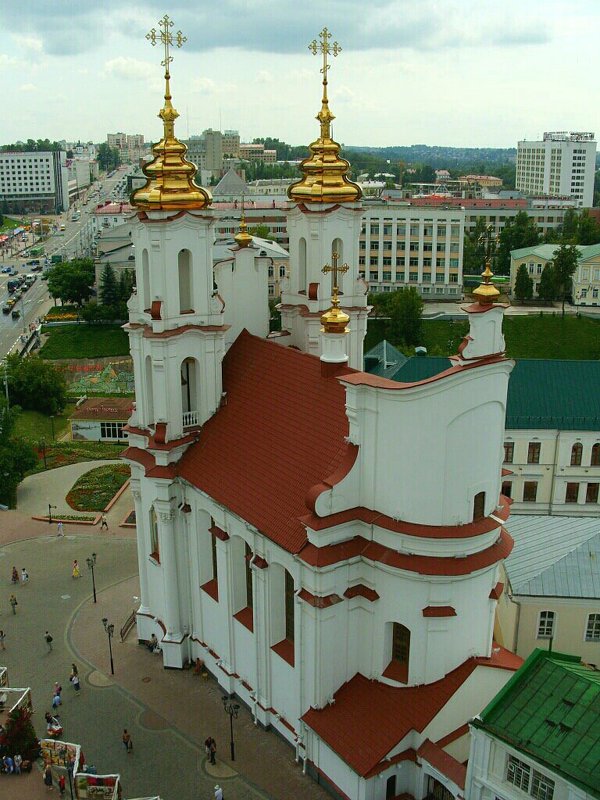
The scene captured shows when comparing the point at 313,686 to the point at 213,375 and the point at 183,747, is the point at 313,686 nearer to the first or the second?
the point at 183,747

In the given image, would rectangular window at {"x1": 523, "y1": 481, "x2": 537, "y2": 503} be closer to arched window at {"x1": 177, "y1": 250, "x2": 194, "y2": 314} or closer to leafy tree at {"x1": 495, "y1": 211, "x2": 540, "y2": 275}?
arched window at {"x1": 177, "y1": 250, "x2": 194, "y2": 314}

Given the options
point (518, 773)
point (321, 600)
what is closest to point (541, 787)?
point (518, 773)

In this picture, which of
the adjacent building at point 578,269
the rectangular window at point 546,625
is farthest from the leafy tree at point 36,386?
the adjacent building at point 578,269

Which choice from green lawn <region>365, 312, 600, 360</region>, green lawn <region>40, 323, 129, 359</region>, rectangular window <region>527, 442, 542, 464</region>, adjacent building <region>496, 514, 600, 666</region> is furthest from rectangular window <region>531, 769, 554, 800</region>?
green lawn <region>40, 323, 129, 359</region>

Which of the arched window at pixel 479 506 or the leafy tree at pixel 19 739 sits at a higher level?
the arched window at pixel 479 506

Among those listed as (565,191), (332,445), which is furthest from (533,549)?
(565,191)

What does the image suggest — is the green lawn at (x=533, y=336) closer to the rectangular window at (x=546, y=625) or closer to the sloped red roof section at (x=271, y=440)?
the rectangular window at (x=546, y=625)
